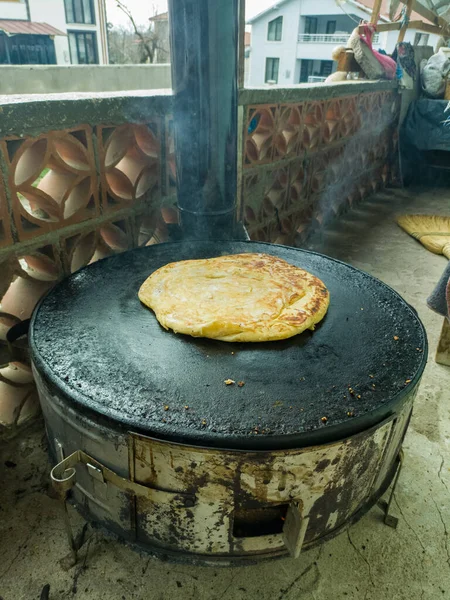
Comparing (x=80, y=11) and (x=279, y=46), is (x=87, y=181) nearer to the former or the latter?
(x=80, y=11)

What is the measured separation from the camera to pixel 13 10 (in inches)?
822

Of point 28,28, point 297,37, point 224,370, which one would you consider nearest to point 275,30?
point 297,37

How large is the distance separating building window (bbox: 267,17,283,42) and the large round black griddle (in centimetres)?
3741

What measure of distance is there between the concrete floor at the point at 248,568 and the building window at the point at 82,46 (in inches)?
1061

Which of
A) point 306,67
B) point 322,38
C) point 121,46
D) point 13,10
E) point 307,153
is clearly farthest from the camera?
point 306,67

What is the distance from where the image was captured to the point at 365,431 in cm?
176

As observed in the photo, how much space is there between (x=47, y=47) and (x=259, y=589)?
2673 cm

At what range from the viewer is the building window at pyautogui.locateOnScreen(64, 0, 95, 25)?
23.0m

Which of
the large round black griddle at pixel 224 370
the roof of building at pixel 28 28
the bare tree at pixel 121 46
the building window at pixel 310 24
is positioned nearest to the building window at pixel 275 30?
the building window at pixel 310 24

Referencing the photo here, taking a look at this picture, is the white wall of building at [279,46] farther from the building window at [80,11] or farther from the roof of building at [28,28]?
the roof of building at [28,28]

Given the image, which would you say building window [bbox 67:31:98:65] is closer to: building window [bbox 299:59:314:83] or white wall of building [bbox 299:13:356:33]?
white wall of building [bbox 299:13:356:33]

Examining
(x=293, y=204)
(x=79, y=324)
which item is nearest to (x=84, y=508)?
(x=79, y=324)

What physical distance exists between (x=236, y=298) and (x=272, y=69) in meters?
37.9

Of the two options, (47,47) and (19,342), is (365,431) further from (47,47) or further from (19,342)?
(47,47)
